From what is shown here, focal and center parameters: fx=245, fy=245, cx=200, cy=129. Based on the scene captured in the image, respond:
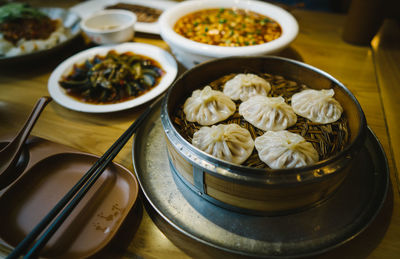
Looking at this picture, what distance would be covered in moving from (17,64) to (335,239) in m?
2.94

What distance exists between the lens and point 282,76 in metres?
1.87

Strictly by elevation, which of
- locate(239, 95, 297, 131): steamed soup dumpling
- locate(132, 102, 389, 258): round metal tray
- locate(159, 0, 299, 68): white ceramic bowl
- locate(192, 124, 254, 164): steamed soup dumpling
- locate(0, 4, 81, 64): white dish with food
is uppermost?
locate(159, 0, 299, 68): white ceramic bowl

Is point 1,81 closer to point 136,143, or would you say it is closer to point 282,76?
point 136,143

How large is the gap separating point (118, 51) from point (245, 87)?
1580mm

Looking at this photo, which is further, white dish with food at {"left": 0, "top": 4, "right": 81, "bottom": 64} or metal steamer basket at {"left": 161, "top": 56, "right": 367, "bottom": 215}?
white dish with food at {"left": 0, "top": 4, "right": 81, "bottom": 64}

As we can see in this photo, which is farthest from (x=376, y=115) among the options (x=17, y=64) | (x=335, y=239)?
Result: (x=17, y=64)

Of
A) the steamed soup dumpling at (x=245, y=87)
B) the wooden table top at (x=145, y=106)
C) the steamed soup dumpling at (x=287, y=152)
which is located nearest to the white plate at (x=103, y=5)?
the wooden table top at (x=145, y=106)

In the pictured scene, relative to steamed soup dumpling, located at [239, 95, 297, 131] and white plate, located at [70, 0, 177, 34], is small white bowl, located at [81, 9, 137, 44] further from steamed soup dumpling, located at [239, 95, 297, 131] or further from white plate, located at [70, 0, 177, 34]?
steamed soup dumpling, located at [239, 95, 297, 131]

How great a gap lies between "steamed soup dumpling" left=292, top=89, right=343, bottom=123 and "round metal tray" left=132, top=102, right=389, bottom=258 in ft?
1.11

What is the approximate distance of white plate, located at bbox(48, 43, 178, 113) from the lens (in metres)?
1.89

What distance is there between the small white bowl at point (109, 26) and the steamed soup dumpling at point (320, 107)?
6.57 ft

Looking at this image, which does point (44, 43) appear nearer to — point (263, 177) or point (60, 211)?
point (60, 211)

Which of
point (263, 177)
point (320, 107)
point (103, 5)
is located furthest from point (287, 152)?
point (103, 5)

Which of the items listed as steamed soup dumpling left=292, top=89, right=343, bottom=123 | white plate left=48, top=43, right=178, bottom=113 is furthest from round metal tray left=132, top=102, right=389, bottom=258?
white plate left=48, top=43, right=178, bottom=113
